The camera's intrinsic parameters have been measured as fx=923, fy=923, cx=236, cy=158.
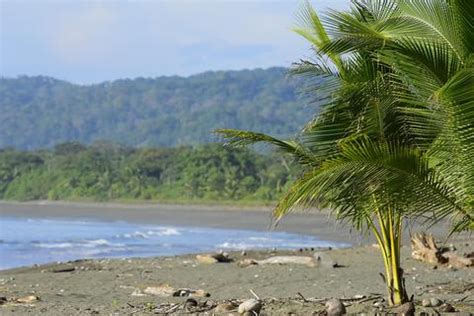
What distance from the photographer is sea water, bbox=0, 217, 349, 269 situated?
102 ft

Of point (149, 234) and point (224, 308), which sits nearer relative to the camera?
point (224, 308)

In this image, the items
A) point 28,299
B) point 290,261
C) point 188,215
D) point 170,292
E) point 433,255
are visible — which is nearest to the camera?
point 28,299

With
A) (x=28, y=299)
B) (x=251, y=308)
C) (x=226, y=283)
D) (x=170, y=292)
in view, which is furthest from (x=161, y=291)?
(x=251, y=308)

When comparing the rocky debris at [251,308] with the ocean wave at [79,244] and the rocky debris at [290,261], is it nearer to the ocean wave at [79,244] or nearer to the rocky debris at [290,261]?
the rocky debris at [290,261]

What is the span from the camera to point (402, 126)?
9.74m

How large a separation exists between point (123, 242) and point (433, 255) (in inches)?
832

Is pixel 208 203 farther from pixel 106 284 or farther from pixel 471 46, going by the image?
pixel 471 46

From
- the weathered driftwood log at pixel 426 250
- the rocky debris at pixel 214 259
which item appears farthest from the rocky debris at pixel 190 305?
the rocky debris at pixel 214 259

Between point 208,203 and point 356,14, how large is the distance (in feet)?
201

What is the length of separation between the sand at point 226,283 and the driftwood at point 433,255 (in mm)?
231

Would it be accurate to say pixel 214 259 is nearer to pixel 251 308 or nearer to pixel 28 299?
pixel 28 299

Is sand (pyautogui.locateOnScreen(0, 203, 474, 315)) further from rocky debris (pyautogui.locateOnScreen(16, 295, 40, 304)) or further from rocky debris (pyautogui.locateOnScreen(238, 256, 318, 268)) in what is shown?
rocky debris (pyautogui.locateOnScreen(238, 256, 318, 268))

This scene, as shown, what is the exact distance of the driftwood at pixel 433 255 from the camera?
17625 millimetres

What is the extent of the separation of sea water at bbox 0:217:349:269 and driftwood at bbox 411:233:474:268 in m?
12.5
